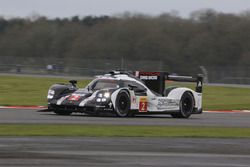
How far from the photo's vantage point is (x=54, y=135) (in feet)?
44.3

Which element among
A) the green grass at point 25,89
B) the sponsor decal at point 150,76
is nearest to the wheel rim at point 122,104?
the sponsor decal at point 150,76

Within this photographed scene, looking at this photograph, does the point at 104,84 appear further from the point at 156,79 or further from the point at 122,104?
the point at 156,79

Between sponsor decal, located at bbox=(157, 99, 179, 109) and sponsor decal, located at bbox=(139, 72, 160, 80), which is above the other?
sponsor decal, located at bbox=(139, 72, 160, 80)

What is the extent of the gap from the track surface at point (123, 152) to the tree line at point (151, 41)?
213ft

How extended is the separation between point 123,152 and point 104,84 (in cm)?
971

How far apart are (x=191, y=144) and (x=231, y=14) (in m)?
86.5

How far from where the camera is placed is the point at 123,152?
11.1m

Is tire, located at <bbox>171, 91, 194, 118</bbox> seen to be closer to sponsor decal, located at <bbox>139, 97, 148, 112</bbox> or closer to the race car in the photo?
the race car

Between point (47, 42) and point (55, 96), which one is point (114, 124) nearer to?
point (55, 96)

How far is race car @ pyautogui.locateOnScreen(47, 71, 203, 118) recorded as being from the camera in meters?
19.9

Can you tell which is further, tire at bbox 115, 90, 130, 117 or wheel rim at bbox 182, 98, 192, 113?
wheel rim at bbox 182, 98, 192, 113

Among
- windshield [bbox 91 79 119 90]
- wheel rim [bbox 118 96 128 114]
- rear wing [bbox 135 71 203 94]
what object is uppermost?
rear wing [bbox 135 71 203 94]

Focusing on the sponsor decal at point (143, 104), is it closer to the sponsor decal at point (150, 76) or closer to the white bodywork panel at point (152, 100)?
the white bodywork panel at point (152, 100)

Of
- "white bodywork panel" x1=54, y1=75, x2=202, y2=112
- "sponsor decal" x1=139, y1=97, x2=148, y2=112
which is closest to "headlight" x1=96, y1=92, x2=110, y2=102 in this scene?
"white bodywork panel" x1=54, y1=75, x2=202, y2=112
